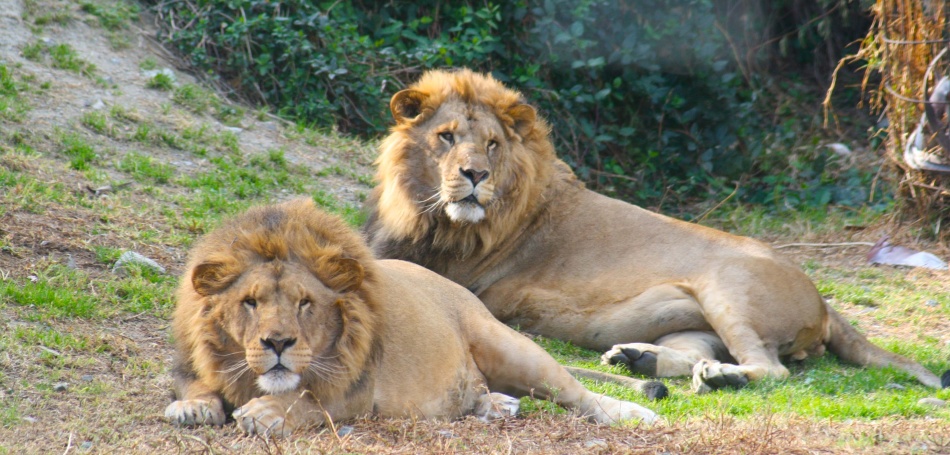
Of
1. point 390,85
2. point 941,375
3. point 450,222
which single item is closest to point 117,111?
point 390,85

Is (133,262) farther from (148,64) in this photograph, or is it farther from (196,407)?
(148,64)

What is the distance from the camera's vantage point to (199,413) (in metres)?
3.90

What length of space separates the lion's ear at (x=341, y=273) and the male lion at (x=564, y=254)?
1.90m

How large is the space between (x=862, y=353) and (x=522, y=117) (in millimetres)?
2230

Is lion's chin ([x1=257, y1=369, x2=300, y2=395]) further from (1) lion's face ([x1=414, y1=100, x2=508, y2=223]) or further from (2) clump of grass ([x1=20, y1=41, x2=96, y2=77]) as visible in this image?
(2) clump of grass ([x1=20, y1=41, x2=96, y2=77])

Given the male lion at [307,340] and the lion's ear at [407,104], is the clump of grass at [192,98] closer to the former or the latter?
the lion's ear at [407,104]

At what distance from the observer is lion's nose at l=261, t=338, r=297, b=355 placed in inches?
146

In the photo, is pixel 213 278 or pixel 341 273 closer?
pixel 213 278

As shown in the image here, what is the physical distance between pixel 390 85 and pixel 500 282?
375 centimetres

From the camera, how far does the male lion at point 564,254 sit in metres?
5.72

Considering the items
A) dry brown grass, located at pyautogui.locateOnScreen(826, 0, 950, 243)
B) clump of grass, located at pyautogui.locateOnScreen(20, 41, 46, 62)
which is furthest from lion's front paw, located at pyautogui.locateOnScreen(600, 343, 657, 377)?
clump of grass, located at pyautogui.locateOnScreen(20, 41, 46, 62)

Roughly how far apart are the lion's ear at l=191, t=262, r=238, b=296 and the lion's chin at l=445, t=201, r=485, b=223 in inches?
84.8

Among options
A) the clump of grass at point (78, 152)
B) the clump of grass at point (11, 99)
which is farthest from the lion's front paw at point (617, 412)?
the clump of grass at point (11, 99)

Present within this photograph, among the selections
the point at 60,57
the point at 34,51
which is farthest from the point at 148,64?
the point at 34,51
